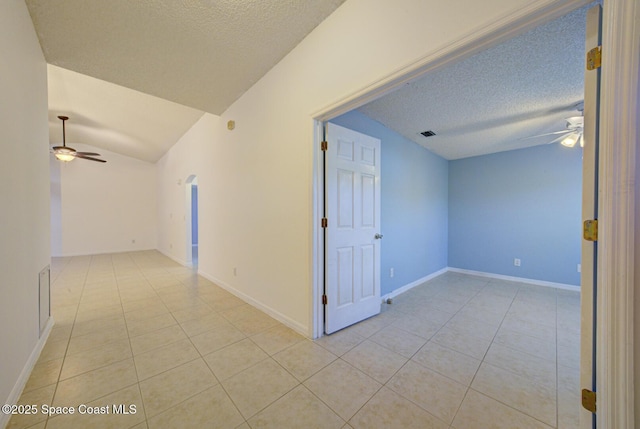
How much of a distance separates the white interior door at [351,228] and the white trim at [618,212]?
1.66 m

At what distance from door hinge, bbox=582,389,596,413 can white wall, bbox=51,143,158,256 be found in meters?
9.73

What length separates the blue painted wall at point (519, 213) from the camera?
3.71 metres

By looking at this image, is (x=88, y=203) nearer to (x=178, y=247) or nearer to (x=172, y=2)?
(x=178, y=247)

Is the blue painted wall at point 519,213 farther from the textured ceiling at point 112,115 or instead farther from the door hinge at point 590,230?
the textured ceiling at point 112,115

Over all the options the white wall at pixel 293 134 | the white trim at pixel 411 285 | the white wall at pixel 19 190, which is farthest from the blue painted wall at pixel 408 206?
the white wall at pixel 19 190

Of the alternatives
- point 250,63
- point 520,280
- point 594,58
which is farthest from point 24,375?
point 520,280

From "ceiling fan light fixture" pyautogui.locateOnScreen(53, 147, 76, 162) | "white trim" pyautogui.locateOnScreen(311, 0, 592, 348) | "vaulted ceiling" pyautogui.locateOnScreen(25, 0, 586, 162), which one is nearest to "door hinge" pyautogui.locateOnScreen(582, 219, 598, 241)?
"white trim" pyautogui.locateOnScreen(311, 0, 592, 348)

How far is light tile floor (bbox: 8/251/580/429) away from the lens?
1352 mm

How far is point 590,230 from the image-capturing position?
938 millimetres

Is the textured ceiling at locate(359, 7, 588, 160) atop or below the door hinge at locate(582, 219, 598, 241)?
atop

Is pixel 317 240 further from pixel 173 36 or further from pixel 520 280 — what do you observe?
pixel 520 280

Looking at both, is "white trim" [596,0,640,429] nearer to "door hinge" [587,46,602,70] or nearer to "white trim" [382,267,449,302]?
"door hinge" [587,46,602,70]

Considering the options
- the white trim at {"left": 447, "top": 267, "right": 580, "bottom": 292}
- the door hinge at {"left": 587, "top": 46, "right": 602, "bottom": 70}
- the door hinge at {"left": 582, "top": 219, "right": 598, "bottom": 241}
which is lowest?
the white trim at {"left": 447, "top": 267, "right": 580, "bottom": 292}

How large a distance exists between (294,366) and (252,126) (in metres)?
2.68
